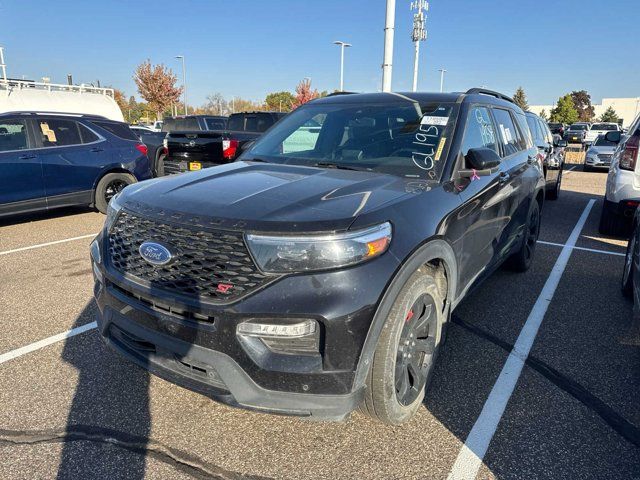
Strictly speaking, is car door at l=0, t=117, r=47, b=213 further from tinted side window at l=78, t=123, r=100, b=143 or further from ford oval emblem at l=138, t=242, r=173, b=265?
ford oval emblem at l=138, t=242, r=173, b=265

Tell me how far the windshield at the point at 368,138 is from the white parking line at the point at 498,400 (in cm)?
141

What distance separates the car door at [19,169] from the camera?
676 centimetres

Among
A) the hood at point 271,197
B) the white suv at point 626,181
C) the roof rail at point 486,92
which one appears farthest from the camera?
the white suv at point 626,181

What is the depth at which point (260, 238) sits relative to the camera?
2.06m

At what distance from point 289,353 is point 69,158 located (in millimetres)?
6912

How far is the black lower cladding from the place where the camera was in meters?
2.01

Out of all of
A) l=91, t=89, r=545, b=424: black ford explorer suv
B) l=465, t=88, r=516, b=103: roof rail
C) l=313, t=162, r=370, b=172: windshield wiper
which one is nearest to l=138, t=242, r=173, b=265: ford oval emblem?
l=91, t=89, r=545, b=424: black ford explorer suv

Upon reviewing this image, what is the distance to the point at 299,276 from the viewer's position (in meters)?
2.01

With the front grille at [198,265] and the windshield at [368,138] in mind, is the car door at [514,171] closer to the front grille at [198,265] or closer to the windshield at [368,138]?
the windshield at [368,138]

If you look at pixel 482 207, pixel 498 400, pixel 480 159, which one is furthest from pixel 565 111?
pixel 498 400

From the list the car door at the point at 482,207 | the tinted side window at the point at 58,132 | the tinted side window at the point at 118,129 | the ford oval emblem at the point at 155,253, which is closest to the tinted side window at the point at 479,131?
the car door at the point at 482,207

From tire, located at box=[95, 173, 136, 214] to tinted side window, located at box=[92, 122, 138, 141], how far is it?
0.73 m

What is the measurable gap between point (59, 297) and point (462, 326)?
3.61m

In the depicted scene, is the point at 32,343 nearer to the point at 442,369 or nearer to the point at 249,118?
the point at 442,369
